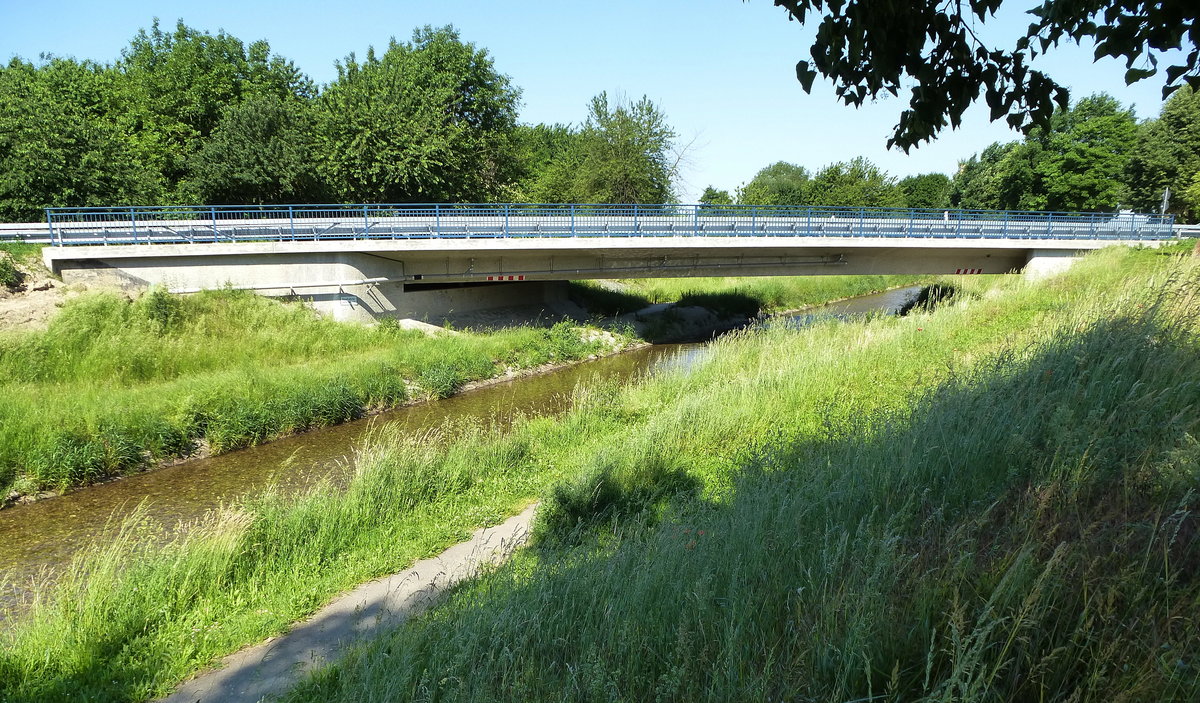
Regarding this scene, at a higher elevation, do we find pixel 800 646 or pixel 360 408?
pixel 800 646

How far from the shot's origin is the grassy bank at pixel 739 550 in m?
2.96

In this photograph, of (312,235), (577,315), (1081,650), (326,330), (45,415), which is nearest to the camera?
(1081,650)

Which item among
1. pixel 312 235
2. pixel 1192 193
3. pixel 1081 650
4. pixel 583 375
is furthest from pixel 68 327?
pixel 1192 193

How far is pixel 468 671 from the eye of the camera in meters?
3.77

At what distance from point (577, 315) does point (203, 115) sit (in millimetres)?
25348

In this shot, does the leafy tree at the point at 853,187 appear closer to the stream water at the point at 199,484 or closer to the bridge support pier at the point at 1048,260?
the bridge support pier at the point at 1048,260

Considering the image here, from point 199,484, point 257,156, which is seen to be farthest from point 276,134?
point 199,484

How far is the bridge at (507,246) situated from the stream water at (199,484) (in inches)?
262

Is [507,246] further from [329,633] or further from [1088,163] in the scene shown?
[1088,163]

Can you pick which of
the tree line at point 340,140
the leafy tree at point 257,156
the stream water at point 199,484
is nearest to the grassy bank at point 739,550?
the stream water at point 199,484

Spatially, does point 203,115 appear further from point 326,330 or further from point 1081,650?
point 1081,650

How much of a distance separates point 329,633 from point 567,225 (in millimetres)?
18115

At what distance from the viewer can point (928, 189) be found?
276 ft

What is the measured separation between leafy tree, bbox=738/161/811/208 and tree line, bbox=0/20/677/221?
48.9ft
